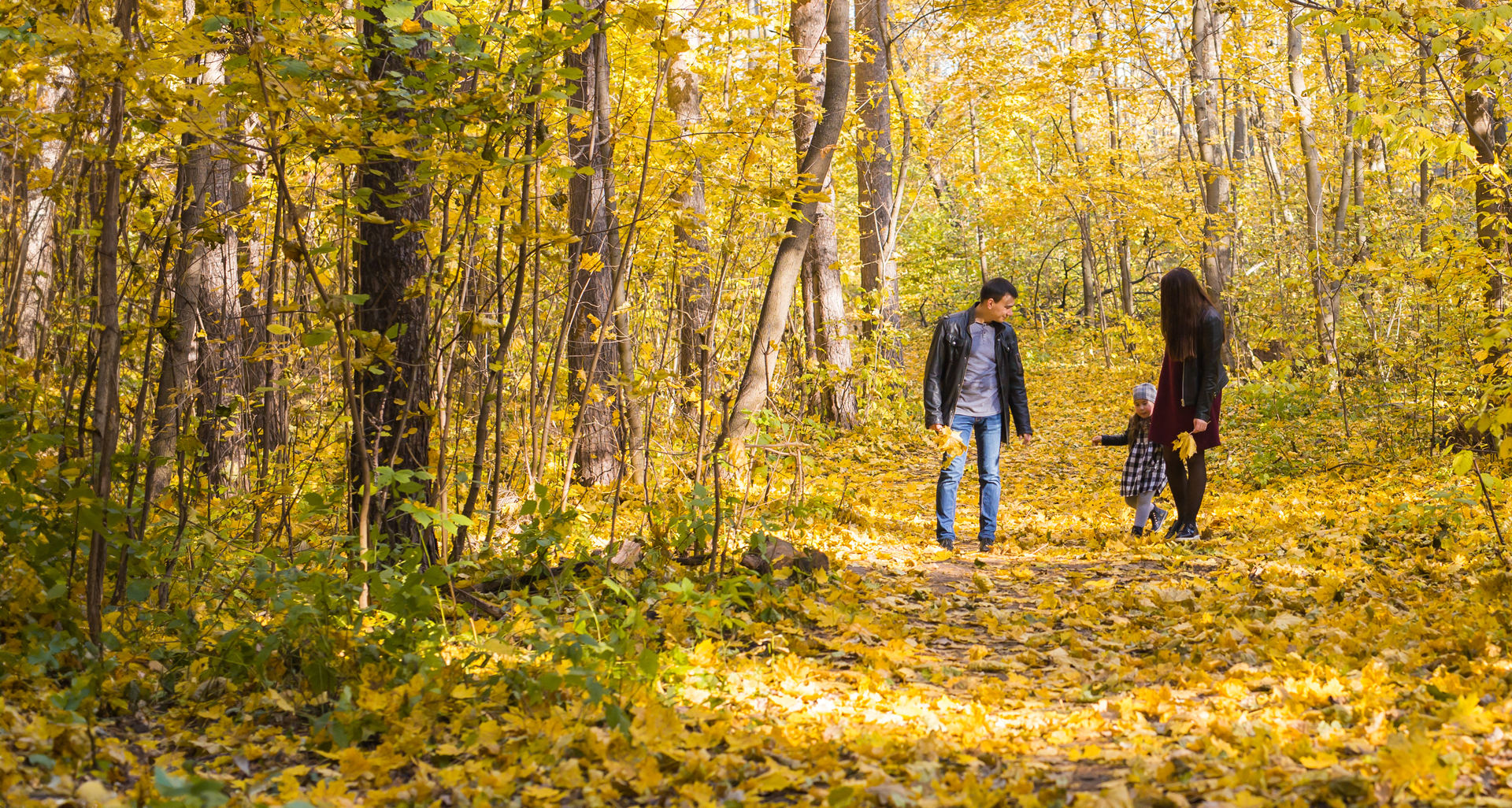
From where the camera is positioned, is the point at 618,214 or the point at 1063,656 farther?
the point at 618,214

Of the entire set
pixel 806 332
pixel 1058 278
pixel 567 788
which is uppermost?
pixel 1058 278

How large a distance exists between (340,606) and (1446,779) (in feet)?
10.6

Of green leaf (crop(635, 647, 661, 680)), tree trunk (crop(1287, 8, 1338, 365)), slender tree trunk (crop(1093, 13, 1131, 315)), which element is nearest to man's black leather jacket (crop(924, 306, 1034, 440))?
green leaf (crop(635, 647, 661, 680))

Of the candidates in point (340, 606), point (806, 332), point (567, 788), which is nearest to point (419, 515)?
point (340, 606)

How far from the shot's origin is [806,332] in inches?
443

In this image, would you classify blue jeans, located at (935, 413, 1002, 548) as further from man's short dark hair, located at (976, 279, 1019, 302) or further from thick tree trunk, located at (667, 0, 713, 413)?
thick tree trunk, located at (667, 0, 713, 413)

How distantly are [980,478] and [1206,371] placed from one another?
142 cm

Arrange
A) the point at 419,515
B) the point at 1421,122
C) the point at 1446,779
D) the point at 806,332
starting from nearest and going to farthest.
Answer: the point at 1446,779, the point at 419,515, the point at 1421,122, the point at 806,332

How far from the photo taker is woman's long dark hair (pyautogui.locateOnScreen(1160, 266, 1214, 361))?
18.4ft

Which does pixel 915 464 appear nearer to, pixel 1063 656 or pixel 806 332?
pixel 806 332

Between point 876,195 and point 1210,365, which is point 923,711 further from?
point 876,195

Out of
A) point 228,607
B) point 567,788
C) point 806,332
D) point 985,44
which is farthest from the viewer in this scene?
point 985,44

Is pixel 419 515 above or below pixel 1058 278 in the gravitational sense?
below

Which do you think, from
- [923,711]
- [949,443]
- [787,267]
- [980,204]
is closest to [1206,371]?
[949,443]
